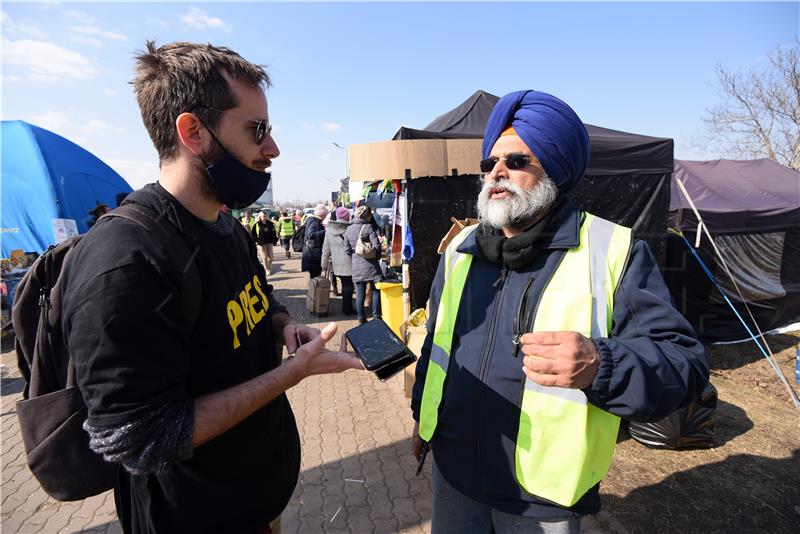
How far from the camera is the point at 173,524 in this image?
1294 millimetres

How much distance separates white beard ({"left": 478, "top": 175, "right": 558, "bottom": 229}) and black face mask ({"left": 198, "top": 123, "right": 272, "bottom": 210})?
91cm

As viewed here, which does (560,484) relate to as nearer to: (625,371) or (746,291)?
(625,371)

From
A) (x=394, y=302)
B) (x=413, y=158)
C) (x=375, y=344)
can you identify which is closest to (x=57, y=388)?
(x=375, y=344)

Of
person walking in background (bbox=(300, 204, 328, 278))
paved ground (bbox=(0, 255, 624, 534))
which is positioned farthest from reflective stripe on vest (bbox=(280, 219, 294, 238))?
paved ground (bbox=(0, 255, 624, 534))

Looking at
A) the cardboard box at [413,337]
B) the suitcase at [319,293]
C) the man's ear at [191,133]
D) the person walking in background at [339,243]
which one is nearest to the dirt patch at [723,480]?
the cardboard box at [413,337]

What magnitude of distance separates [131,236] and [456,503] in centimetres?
153

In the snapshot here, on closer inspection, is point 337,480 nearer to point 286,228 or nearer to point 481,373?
point 481,373

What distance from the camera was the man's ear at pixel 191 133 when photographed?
4.19 ft

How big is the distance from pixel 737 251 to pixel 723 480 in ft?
16.9

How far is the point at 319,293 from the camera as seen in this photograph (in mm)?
7977

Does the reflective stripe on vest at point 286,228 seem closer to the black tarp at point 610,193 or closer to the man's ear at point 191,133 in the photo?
the black tarp at point 610,193

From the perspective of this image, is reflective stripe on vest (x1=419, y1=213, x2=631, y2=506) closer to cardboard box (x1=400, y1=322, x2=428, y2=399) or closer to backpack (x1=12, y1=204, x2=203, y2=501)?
backpack (x1=12, y1=204, x2=203, y2=501)

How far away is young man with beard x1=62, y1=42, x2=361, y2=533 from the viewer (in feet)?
3.26

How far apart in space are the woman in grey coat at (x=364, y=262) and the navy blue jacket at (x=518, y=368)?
197 inches
